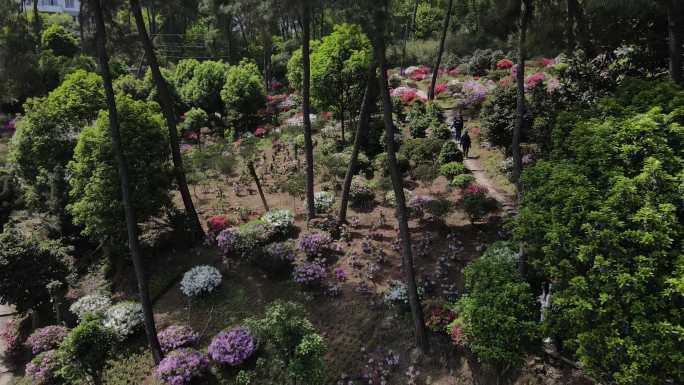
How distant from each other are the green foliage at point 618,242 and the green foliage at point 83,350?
12.4 metres

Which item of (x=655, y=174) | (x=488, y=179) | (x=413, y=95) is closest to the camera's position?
(x=655, y=174)

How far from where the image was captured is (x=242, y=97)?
104 ft

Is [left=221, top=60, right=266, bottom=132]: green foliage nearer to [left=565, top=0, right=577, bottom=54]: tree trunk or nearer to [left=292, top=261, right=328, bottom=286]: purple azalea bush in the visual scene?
[left=292, top=261, right=328, bottom=286]: purple azalea bush

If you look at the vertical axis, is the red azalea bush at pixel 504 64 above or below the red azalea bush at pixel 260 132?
above

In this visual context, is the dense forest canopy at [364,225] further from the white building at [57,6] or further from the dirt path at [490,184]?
the white building at [57,6]

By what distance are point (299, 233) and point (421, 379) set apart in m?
8.18

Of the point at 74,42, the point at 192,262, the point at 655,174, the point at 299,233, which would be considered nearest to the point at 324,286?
the point at 299,233

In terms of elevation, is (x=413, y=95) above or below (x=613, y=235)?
above

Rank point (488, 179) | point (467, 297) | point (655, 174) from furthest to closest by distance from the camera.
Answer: point (488, 179) → point (467, 297) → point (655, 174)

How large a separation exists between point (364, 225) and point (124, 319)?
31.2ft

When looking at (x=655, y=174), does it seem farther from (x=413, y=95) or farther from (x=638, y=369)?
(x=413, y=95)

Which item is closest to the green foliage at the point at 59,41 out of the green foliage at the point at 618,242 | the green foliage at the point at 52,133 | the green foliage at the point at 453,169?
the green foliage at the point at 52,133

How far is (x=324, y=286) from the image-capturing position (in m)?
15.6

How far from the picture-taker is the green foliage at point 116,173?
1698 centimetres
